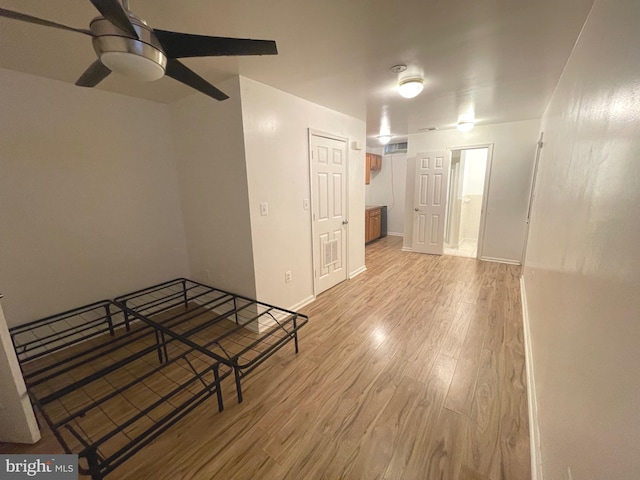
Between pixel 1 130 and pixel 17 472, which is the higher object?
pixel 1 130

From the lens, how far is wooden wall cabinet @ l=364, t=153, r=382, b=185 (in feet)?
20.8

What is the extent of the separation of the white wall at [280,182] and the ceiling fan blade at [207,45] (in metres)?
1.10

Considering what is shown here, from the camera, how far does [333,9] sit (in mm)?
1396

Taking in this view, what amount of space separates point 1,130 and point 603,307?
3783mm

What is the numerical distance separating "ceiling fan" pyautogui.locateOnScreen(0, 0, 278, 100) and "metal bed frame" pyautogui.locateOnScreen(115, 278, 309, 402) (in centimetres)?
177

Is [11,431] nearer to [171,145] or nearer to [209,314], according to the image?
[209,314]

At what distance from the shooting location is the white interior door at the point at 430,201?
4.81m

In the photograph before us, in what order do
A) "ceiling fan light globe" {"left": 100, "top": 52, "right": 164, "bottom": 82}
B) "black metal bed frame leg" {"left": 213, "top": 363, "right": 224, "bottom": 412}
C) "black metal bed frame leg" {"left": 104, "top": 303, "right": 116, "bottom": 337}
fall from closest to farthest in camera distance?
"ceiling fan light globe" {"left": 100, "top": 52, "right": 164, "bottom": 82} → "black metal bed frame leg" {"left": 213, "top": 363, "right": 224, "bottom": 412} → "black metal bed frame leg" {"left": 104, "top": 303, "right": 116, "bottom": 337}

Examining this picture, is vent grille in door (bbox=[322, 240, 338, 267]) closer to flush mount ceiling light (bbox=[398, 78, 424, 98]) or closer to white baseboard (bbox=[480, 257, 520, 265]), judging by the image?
flush mount ceiling light (bbox=[398, 78, 424, 98])

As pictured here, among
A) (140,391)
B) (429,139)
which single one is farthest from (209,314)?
(429,139)

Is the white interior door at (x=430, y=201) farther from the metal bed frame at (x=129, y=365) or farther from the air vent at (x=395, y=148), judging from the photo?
the metal bed frame at (x=129, y=365)

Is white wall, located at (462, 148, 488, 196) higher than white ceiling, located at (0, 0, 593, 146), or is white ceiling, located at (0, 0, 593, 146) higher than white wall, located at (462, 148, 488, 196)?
white ceiling, located at (0, 0, 593, 146)

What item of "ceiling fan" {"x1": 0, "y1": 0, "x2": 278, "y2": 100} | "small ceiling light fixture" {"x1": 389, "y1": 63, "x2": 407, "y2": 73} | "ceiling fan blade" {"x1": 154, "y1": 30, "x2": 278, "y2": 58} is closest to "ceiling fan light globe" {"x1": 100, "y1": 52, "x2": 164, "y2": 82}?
"ceiling fan" {"x1": 0, "y1": 0, "x2": 278, "y2": 100}

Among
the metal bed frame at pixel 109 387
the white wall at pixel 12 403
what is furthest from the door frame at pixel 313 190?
the white wall at pixel 12 403
